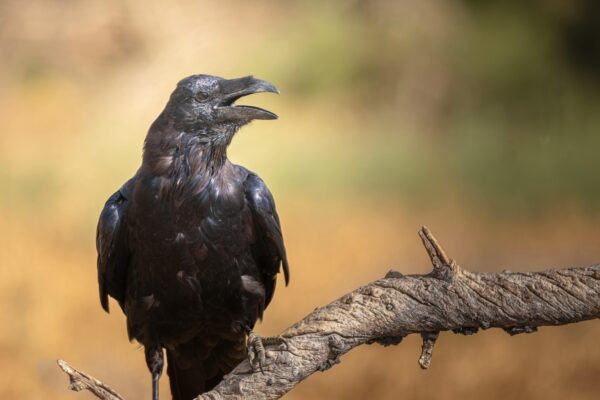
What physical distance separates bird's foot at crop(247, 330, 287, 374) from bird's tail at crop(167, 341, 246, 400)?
1.69ft

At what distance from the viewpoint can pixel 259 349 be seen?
3.01 m

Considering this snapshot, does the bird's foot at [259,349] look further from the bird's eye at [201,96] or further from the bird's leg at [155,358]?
the bird's eye at [201,96]

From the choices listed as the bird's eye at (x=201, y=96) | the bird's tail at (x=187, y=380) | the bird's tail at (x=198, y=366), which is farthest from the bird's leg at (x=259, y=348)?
the bird's eye at (x=201, y=96)

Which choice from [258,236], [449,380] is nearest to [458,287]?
[258,236]

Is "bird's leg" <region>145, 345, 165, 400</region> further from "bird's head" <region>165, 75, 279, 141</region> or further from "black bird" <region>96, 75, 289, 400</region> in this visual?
"bird's head" <region>165, 75, 279, 141</region>

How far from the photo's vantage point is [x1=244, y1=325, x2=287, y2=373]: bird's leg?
2961 mm

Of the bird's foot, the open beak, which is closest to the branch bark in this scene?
the bird's foot

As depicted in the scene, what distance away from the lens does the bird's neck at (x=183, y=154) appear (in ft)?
10.8

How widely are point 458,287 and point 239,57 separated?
2.21 m

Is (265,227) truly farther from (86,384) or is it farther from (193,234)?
(86,384)

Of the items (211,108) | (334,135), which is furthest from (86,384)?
(334,135)

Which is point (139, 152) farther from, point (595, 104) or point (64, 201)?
point (595, 104)

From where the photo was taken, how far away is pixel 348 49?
15.5ft

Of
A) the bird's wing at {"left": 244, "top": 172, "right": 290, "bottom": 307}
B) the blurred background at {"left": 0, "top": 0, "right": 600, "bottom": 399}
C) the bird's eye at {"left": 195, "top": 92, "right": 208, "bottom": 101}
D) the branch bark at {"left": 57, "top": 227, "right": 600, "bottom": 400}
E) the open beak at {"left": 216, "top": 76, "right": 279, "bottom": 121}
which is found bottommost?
the branch bark at {"left": 57, "top": 227, "right": 600, "bottom": 400}
